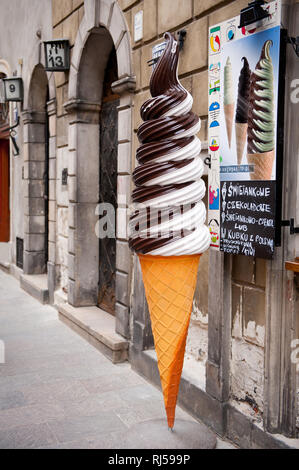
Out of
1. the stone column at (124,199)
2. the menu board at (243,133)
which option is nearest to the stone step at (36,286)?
the stone column at (124,199)

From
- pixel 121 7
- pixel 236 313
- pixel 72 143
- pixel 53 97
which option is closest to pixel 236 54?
pixel 236 313

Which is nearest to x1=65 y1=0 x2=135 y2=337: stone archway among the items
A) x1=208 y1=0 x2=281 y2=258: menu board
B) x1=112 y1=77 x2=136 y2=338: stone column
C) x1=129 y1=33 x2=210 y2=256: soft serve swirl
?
x1=112 y1=77 x2=136 y2=338: stone column

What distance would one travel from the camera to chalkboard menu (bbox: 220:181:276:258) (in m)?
3.36

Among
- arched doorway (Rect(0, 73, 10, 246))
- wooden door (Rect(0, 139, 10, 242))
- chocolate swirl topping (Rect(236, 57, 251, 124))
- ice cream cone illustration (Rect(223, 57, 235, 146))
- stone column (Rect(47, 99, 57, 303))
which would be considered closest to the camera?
chocolate swirl topping (Rect(236, 57, 251, 124))

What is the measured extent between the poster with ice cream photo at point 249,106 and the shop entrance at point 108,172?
3161 mm

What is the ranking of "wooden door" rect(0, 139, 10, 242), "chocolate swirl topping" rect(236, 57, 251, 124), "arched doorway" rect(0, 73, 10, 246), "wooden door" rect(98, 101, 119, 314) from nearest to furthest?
"chocolate swirl topping" rect(236, 57, 251, 124), "wooden door" rect(98, 101, 119, 314), "arched doorway" rect(0, 73, 10, 246), "wooden door" rect(0, 139, 10, 242)

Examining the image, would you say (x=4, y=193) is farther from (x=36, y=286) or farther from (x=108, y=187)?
(x=108, y=187)

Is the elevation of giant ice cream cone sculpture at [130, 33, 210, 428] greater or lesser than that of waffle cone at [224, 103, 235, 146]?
lesser


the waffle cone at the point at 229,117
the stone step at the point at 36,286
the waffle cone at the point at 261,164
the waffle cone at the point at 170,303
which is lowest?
the stone step at the point at 36,286

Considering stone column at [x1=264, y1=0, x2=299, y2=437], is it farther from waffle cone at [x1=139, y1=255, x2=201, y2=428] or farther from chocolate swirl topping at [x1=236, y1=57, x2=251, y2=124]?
waffle cone at [x1=139, y1=255, x2=201, y2=428]

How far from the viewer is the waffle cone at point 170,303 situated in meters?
3.35

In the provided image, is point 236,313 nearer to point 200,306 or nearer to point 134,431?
point 200,306

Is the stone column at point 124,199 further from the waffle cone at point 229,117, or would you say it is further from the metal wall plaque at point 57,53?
the metal wall plaque at point 57,53

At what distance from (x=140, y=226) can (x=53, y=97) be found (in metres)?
5.53
